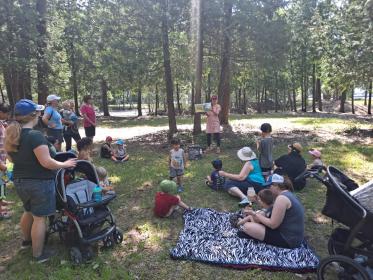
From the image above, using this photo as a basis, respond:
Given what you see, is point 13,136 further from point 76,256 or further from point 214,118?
point 214,118

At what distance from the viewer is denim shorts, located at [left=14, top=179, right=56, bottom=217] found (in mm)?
4012

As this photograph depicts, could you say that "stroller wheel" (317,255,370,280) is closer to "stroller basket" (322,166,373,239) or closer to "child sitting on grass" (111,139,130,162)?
"stroller basket" (322,166,373,239)

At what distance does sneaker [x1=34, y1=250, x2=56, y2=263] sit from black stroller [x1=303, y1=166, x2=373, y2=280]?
3192 millimetres

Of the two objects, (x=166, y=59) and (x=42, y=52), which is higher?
(x=42, y=52)

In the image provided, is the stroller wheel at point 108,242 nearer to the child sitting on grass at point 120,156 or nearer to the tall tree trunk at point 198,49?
the child sitting on grass at point 120,156

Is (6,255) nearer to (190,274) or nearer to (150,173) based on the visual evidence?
(190,274)

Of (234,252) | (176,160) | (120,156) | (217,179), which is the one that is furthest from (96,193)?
(120,156)

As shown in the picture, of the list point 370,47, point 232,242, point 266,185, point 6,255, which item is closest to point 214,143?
point 266,185

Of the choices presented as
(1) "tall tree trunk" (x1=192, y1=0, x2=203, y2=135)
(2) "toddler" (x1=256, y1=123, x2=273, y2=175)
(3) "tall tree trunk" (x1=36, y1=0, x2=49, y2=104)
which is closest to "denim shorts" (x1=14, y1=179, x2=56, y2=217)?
(2) "toddler" (x1=256, y1=123, x2=273, y2=175)

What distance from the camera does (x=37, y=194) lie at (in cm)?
403

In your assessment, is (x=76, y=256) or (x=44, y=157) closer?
(x=44, y=157)

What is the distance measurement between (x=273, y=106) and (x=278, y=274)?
136ft

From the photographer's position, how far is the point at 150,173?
8625 millimetres

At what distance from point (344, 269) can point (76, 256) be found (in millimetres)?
3058
